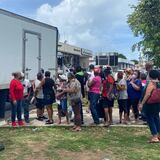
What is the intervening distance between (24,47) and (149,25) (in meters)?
14.1

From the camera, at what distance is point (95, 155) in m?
10.0

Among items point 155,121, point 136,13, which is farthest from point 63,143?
point 136,13

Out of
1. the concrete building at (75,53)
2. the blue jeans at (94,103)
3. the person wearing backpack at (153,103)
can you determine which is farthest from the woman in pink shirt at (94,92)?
the concrete building at (75,53)

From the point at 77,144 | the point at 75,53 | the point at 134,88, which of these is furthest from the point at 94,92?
the point at 75,53

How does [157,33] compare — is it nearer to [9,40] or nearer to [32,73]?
[32,73]

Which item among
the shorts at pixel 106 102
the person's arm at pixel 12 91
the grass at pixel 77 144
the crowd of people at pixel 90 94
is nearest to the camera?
the grass at pixel 77 144

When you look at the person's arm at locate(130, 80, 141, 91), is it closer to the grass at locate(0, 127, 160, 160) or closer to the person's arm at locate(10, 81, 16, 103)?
the grass at locate(0, 127, 160, 160)

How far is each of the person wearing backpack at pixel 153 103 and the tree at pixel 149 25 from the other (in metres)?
18.5

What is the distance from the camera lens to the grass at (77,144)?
9922mm

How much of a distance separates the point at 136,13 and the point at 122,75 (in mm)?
18402

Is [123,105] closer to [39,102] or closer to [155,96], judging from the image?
[39,102]

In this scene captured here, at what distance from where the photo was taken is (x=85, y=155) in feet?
32.7

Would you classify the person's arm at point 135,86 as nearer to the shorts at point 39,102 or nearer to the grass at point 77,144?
the grass at point 77,144

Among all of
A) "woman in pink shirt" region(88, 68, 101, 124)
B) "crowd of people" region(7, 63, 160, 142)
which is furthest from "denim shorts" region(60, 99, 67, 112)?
"woman in pink shirt" region(88, 68, 101, 124)
